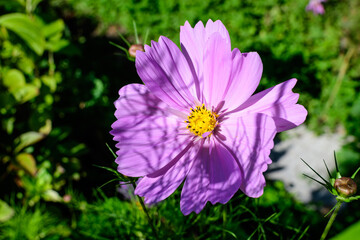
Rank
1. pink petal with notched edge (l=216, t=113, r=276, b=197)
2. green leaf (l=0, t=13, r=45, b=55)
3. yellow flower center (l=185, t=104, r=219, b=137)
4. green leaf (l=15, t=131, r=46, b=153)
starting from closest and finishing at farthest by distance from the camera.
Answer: pink petal with notched edge (l=216, t=113, r=276, b=197)
yellow flower center (l=185, t=104, r=219, b=137)
green leaf (l=0, t=13, r=45, b=55)
green leaf (l=15, t=131, r=46, b=153)

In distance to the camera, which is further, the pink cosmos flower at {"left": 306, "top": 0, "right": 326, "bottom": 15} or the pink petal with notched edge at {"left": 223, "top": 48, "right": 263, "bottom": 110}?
the pink cosmos flower at {"left": 306, "top": 0, "right": 326, "bottom": 15}

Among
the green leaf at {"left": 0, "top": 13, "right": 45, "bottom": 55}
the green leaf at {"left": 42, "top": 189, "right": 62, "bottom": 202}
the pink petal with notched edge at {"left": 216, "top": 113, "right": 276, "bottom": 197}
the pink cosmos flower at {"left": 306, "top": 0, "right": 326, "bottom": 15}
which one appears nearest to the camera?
the pink petal with notched edge at {"left": 216, "top": 113, "right": 276, "bottom": 197}

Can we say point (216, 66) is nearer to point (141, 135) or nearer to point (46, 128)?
point (141, 135)

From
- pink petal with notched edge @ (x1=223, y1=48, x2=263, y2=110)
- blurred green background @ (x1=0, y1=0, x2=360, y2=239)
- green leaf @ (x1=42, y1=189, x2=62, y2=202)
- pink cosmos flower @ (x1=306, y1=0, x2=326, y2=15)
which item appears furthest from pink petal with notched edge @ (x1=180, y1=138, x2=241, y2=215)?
pink cosmos flower @ (x1=306, y1=0, x2=326, y2=15)

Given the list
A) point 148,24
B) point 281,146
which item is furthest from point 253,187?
point 148,24

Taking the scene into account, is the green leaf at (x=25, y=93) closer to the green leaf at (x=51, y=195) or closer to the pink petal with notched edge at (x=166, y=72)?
the green leaf at (x=51, y=195)

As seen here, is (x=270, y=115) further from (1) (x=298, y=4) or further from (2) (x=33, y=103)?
(1) (x=298, y=4)

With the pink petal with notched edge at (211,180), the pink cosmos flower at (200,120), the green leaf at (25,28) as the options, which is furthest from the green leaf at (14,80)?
the pink petal with notched edge at (211,180)

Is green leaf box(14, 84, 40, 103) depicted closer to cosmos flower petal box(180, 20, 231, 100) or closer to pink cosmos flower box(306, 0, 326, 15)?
cosmos flower petal box(180, 20, 231, 100)
